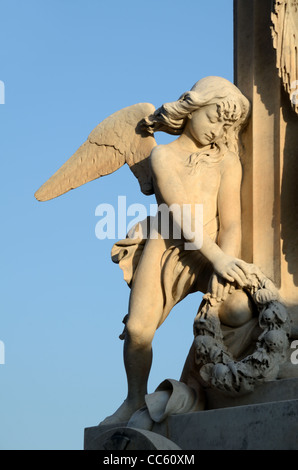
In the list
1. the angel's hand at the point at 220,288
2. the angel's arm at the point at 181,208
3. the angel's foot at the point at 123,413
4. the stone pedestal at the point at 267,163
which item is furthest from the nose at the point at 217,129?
the angel's foot at the point at 123,413

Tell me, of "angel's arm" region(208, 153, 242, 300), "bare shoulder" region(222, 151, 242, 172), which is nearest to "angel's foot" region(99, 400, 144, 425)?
"angel's arm" region(208, 153, 242, 300)

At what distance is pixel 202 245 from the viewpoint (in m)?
9.29

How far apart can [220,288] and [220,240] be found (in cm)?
56

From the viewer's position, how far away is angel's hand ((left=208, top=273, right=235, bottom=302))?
29.9ft

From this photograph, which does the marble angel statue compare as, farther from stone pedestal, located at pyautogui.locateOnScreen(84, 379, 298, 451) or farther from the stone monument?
stone pedestal, located at pyautogui.locateOnScreen(84, 379, 298, 451)

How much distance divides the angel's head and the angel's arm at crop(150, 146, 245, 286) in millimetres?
325

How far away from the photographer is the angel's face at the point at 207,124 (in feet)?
31.4

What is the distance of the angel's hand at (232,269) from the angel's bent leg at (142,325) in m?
0.66

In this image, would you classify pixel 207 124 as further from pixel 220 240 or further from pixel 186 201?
pixel 220 240

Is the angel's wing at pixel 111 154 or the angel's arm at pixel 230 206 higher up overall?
the angel's wing at pixel 111 154

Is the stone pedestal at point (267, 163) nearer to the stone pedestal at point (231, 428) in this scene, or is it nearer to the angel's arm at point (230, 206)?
the angel's arm at point (230, 206)

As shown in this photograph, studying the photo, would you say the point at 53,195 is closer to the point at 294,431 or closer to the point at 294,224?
the point at 294,224

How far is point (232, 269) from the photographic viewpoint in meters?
9.10

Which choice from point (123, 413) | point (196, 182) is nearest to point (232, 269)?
point (196, 182)
